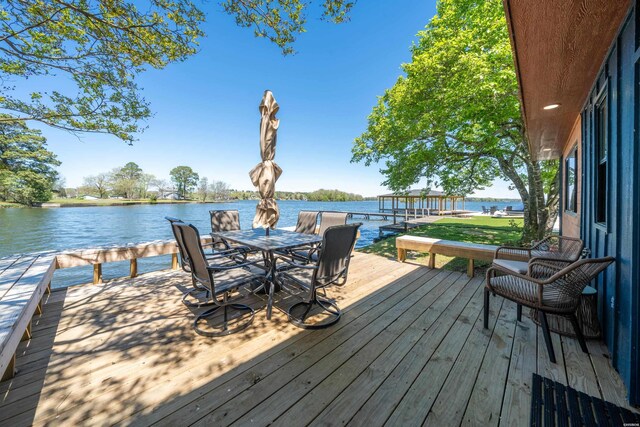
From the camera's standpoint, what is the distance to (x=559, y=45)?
1.97 m

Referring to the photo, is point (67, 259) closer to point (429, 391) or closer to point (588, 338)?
point (429, 391)

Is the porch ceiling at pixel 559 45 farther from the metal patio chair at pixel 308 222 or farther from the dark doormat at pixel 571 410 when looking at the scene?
the metal patio chair at pixel 308 222

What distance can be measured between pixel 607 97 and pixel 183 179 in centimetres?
6043

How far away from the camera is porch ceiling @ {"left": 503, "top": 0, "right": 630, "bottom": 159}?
1.60m

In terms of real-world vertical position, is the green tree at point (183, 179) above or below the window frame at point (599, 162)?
above

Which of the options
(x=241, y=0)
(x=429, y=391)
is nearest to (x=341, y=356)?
(x=429, y=391)

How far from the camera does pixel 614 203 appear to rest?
1976 millimetres

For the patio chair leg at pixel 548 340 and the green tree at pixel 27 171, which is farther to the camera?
the green tree at pixel 27 171

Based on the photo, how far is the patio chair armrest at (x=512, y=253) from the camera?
141 inches

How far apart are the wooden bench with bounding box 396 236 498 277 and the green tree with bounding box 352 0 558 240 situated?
3136mm

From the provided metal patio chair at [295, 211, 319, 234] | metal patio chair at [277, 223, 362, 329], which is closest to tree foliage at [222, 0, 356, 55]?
metal patio chair at [295, 211, 319, 234]

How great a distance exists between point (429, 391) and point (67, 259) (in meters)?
4.98

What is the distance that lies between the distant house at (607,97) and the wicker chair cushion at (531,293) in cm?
31

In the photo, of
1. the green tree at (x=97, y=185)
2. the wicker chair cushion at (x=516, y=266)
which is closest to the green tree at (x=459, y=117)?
the wicker chair cushion at (x=516, y=266)
